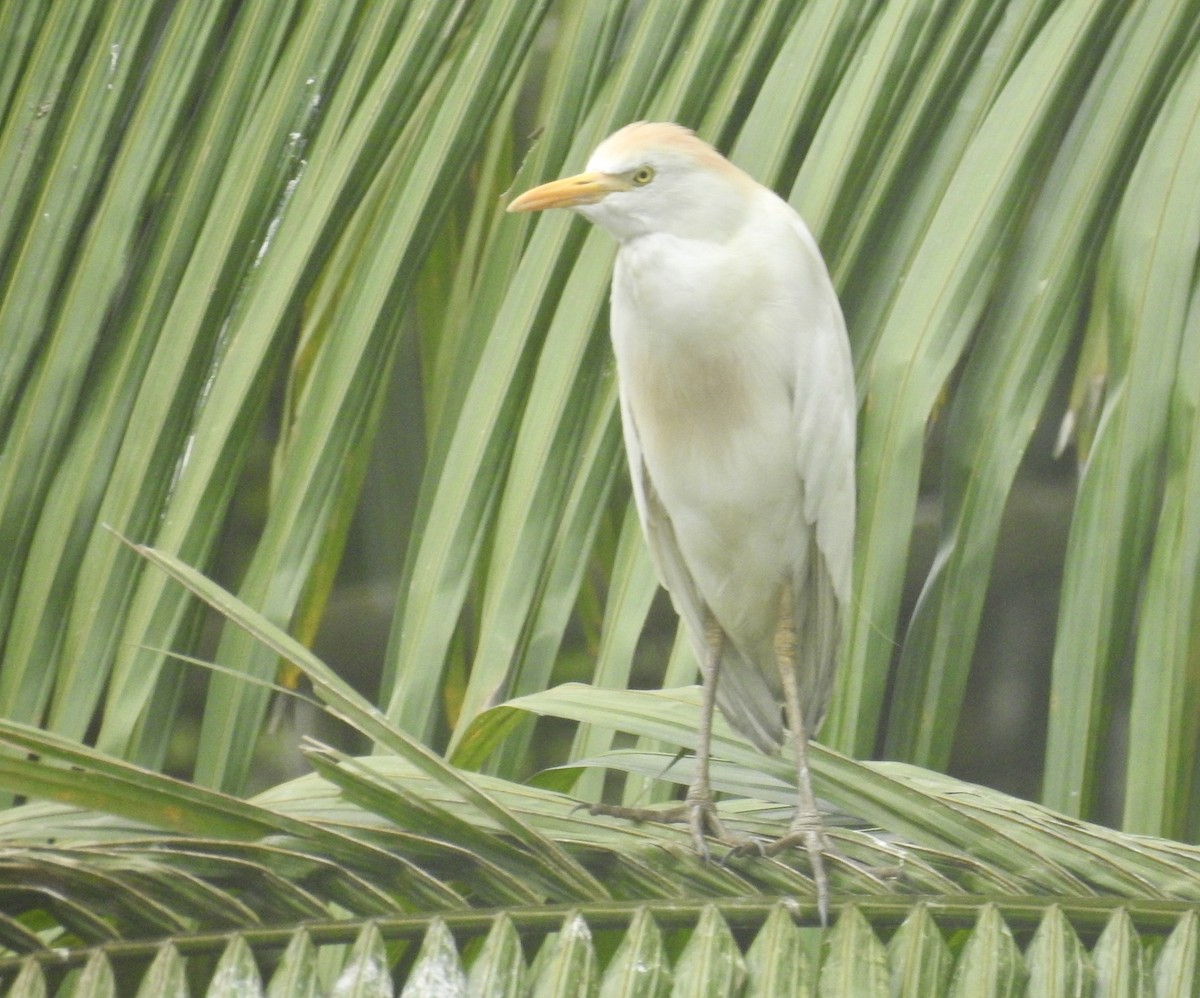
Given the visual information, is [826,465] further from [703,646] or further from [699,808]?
[699,808]

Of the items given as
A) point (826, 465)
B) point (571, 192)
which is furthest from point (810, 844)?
point (571, 192)

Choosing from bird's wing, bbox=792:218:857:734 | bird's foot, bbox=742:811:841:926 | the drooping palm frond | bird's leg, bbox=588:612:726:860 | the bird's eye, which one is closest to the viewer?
the drooping palm frond

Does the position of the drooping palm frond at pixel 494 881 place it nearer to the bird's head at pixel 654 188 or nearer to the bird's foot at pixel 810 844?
the bird's foot at pixel 810 844

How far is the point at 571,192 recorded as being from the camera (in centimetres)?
114

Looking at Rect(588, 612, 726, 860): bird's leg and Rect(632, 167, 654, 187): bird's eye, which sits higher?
Rect(632, 167, 654, 187): bird's eye

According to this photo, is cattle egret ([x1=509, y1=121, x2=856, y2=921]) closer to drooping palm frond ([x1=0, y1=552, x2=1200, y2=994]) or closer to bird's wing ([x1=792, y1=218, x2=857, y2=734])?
bird's wing ([x1=792, y1=218, x2=857, y2=734])

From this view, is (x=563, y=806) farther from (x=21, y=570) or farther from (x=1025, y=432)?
(x=21, y=570)

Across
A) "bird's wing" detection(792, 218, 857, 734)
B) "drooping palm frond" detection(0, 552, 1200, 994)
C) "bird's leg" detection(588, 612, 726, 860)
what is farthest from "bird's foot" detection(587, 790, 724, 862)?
"bird's wing" detection(792, 218, 857, 734)

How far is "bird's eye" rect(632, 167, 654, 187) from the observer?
1202mm

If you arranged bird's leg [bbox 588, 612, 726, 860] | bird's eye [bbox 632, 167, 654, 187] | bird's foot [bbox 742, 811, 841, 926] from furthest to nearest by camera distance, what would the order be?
bird's eye [bbox 632, 167, 654, 187], bird's leg [bbox 588, 612, 726, 860], bird's foot [bbox 742, 811, 841, 926]

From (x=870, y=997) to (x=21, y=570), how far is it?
0.83 m

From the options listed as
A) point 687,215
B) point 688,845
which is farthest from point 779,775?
point 687,215

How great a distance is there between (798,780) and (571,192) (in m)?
0.50

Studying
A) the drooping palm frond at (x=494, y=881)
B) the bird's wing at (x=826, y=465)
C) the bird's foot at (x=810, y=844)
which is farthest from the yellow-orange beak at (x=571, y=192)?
the bird's foot at (x=810, y=844)
